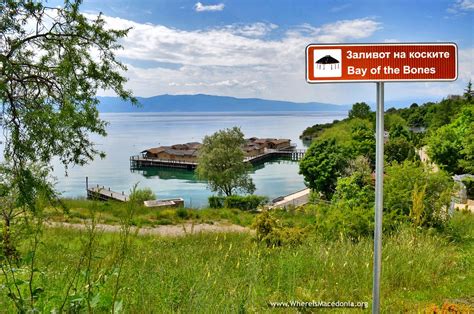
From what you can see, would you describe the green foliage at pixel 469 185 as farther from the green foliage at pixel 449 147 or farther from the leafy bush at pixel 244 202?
the leafy bush at pixel 244 202

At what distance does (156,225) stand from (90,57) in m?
9.21

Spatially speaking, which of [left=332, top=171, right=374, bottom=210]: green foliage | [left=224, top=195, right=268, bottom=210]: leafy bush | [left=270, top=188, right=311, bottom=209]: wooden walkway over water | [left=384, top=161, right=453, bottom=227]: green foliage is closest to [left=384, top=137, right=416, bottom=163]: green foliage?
[left=270, top=188, right=311, bottom=209]: wooden walkway over water

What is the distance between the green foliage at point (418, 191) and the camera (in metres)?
7.29

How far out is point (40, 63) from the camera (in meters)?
6.51

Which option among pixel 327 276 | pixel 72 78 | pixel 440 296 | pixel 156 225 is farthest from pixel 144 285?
pixel 156 225

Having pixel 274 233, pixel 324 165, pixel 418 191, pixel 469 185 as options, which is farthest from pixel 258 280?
pixel 324 165

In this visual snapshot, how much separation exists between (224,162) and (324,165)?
416 inches

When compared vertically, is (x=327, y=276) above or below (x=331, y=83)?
below

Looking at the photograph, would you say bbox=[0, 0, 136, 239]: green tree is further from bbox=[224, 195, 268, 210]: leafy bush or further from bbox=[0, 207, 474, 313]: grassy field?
bbox=[224, 195, 268, 210]: leafy bush

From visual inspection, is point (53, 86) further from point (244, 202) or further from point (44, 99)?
point (244, 202)

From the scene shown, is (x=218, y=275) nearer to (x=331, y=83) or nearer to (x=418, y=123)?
(x=331, y=83)

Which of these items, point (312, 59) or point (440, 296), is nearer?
point (312, 59)

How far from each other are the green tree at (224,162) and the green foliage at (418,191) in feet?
103

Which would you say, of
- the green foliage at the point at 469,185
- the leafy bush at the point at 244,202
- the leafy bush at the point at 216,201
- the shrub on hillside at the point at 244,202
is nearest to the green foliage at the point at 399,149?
the green foliage at the point at 469,185
